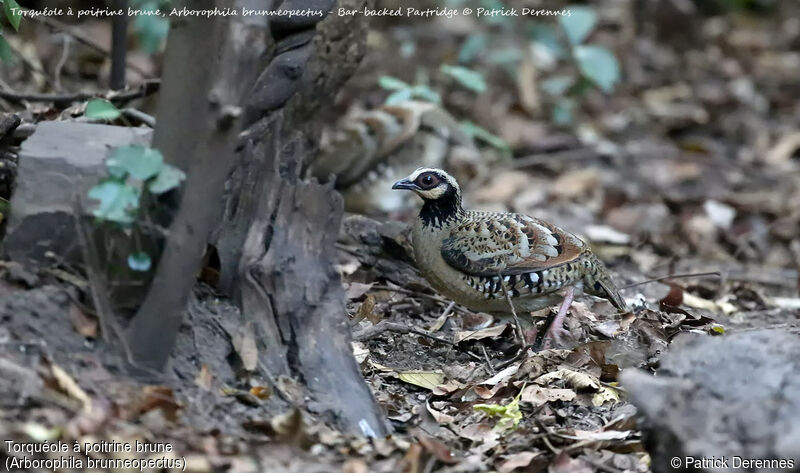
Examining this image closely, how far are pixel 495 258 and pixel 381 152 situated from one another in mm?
3063

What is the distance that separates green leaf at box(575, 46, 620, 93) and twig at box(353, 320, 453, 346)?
17.0 ft

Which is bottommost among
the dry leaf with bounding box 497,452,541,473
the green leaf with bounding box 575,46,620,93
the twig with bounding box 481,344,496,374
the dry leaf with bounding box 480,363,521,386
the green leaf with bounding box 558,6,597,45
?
the twig with bounding box 481,344,496,374

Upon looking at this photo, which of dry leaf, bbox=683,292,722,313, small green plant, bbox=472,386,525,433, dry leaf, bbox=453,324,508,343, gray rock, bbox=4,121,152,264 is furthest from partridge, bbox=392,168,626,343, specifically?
gray rock, bbox=4,121,152,264

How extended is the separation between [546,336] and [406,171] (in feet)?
10.5

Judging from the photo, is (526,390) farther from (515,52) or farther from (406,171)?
(515,52)

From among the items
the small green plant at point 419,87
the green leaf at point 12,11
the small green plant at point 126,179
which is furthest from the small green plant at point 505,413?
the small green plant at point 419,87

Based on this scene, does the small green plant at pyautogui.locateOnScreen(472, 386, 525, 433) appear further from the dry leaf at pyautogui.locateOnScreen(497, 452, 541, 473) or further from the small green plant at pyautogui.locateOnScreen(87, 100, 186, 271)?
the small green plant at pyautogui.locateOnScreen(87, 100, 186, 271)

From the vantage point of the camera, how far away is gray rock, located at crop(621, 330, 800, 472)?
3557 millimetres

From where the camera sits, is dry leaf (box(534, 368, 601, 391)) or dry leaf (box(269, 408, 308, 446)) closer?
dry leaf (box(269, 408, 308, 446))

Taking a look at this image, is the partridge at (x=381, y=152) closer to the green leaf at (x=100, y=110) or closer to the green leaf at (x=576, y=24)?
the green leaf at (x=576, y=24)

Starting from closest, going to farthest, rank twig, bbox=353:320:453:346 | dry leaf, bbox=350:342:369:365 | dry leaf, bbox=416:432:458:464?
dry leaf, bbox=416:432:458:464 → dry leaf, bbox=350:342:369:365 → twig, bbox=353:320:453:346

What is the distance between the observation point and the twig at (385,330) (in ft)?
17.7

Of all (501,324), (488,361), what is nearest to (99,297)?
(488,361)

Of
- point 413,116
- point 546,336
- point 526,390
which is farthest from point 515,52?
point 526,390
